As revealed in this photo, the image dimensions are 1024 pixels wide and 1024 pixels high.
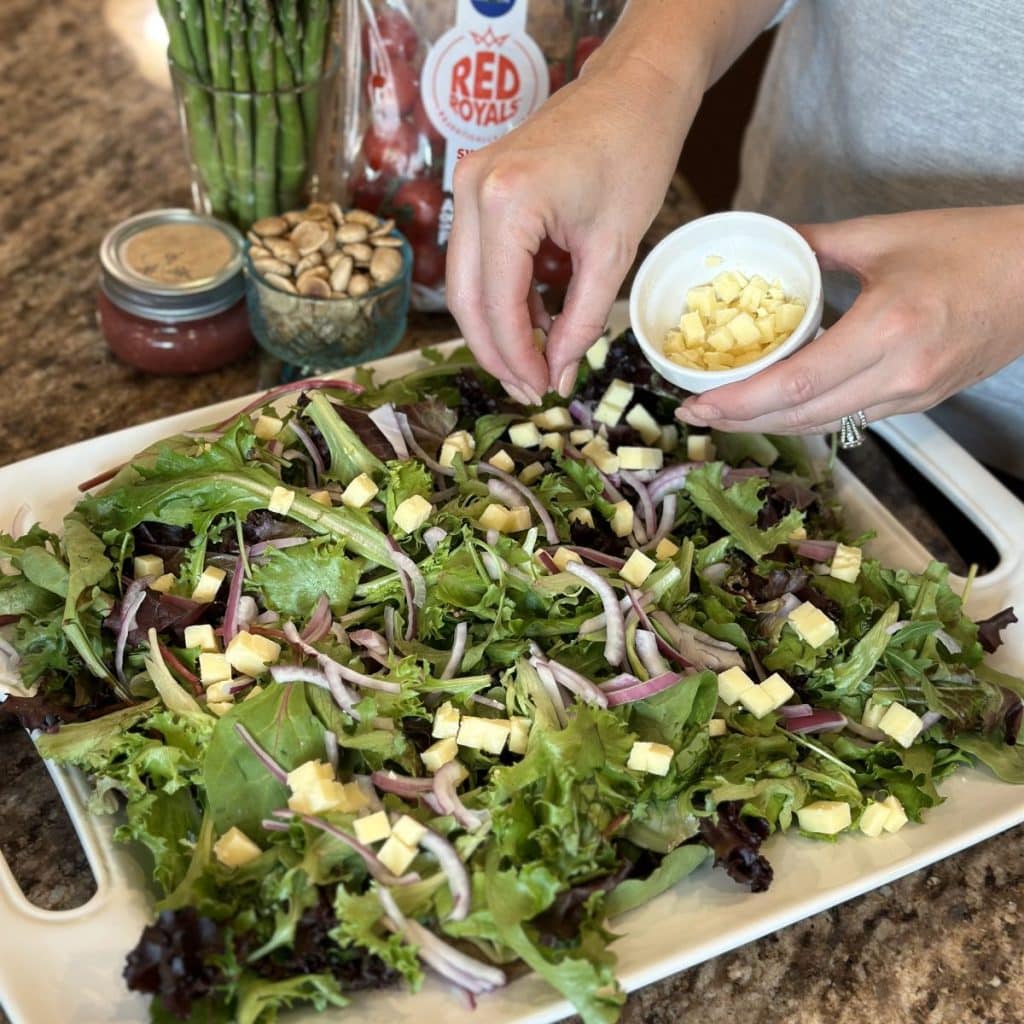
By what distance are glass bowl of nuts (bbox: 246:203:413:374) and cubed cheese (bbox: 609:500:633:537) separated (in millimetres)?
482

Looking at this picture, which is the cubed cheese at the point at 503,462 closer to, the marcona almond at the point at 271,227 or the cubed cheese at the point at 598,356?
the cubed cheese at the point at 598,356

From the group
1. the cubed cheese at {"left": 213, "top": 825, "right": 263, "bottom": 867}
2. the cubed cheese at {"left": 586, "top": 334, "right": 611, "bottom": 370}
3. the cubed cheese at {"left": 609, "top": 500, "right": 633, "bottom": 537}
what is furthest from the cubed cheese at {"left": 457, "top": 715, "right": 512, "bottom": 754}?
the cubed cheese at {"left": 586, "top": 334, "right": 611, "bottom": 370}

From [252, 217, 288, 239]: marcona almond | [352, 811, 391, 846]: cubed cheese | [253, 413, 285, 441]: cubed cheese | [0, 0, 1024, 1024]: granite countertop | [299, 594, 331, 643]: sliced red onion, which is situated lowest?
[0, 0, 1024, 1024]: granite countertop

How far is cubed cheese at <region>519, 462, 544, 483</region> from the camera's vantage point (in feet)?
4.53

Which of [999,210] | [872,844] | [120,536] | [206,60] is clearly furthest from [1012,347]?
[206,60]

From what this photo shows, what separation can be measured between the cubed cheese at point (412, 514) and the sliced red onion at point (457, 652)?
11 cm

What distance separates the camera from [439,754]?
42.8 inches

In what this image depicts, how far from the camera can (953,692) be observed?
1.23m

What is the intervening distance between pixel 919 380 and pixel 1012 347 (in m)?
0.16

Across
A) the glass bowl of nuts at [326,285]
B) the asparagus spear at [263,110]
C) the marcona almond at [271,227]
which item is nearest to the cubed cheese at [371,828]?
the glass bowl of nuts at [326,285]

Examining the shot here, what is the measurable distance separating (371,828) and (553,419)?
608 mm

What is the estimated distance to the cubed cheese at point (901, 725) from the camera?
1.18m

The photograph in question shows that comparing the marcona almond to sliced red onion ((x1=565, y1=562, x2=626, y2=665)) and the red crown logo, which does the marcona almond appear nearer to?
the red crown logo

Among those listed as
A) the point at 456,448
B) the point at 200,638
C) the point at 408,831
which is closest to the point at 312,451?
the point at 456,448
